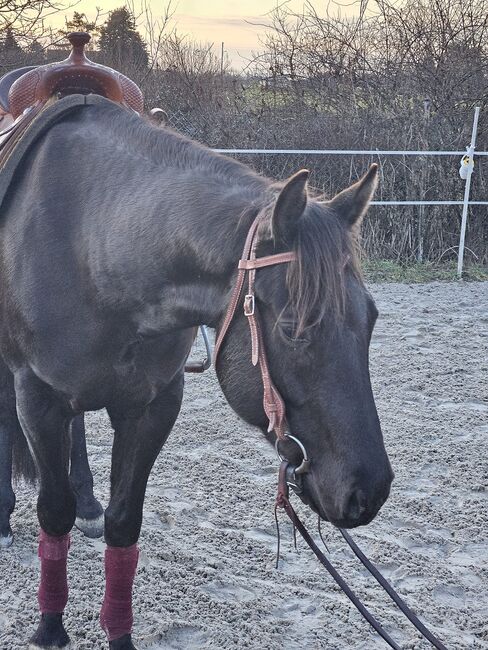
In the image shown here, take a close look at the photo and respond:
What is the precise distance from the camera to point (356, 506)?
1.70m

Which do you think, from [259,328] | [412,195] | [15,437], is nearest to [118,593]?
[15,437]

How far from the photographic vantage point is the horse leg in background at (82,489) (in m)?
3.30

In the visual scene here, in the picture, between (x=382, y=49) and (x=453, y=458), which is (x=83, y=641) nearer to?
(x=453, y=458)

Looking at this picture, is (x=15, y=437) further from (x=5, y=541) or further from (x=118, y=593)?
(x=118, y=593)

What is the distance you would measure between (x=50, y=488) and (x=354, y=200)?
131 cm

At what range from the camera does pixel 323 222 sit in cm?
179

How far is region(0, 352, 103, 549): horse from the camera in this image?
3.16 m

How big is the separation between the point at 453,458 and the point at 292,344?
2.58 metres

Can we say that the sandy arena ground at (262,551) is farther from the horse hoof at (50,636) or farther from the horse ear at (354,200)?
the horse ear at (354,200)

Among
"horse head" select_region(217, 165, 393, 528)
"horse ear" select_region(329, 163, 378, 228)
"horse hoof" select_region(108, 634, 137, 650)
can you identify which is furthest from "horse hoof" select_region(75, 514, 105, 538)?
"horse ear" select_region(329, 163, 378, 228)

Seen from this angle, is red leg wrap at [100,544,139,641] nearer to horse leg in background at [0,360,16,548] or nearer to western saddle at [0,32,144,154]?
horse leg in background at [0,360,16,548]

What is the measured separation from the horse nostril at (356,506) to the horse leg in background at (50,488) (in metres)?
1.02

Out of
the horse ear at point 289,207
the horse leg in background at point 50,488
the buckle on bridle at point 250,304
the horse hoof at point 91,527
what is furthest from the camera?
the horse hoof at point 91,527

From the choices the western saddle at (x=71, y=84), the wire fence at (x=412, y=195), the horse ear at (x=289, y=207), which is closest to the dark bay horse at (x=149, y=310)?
the horse ear at (x=289, y=207)
